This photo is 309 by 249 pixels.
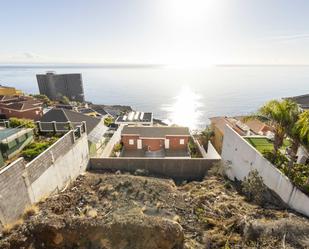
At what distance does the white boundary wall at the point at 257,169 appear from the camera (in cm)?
806

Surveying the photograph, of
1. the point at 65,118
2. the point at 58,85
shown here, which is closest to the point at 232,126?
the point at 65,118

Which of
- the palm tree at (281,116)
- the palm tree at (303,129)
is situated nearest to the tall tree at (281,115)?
the palm tree at (281,116)

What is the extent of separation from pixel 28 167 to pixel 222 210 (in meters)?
9.69

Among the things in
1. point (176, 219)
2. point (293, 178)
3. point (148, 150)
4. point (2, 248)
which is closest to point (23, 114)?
point (148, 150)

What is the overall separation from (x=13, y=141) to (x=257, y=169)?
1418cm

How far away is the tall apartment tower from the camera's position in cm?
7325

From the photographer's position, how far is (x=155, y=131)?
21.6 m

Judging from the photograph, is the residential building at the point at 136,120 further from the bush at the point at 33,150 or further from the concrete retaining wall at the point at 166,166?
the bush at the point at 33,150

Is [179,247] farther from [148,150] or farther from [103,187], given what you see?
[148,150]

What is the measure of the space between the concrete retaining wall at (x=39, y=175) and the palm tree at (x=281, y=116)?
11.8 metres

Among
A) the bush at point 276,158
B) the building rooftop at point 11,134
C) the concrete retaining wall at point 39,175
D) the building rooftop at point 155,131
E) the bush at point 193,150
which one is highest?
the building rooftop at point 11,134

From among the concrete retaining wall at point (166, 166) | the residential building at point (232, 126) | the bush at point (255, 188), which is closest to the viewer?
the bush at point (255, 188)

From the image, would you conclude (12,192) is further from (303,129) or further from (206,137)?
(206,137)

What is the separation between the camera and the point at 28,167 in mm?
9180
